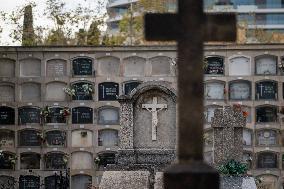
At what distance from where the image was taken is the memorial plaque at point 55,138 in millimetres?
19375

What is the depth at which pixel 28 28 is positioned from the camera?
25172 millimetres

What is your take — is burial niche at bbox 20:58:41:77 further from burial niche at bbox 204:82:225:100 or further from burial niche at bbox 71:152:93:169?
burial niche at bbox 204:82:225:100

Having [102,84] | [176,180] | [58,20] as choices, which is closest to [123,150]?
[102,84]

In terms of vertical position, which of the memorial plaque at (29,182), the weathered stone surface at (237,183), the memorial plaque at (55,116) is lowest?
the memorial plaque at (29,182)

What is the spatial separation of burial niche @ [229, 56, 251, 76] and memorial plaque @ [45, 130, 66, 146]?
4.97 m

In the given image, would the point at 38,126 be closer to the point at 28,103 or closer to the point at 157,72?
the point at 28,103

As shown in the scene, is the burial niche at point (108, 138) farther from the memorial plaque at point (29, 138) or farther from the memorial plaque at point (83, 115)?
the memorial plaque at point (29, 138)

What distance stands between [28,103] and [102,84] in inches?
83.9

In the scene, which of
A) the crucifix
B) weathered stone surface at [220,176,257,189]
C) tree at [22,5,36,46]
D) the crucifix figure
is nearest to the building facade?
tree at [22,5,36,46]

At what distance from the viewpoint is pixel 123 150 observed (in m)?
13.4

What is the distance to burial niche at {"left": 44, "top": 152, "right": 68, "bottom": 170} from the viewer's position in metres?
19.3

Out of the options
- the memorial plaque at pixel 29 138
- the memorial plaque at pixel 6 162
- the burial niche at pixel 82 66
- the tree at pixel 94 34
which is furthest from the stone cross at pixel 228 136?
the tree at pixel 94 34

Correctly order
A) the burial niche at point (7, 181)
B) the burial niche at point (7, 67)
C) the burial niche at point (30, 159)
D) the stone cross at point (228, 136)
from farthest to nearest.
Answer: the burial niche at point (7, 67), the burial niche at point (30, 159), the burial niche at point (7, 181), the stone cross at point (228, 136)

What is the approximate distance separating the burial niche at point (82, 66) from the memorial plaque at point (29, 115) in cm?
152
